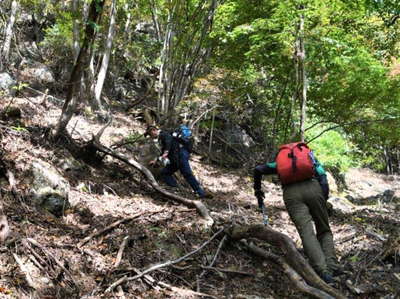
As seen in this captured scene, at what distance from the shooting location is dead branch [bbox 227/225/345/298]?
3636mm

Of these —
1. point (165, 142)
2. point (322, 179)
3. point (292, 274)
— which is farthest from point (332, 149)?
point (292, 274)

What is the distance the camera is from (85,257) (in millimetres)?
4012

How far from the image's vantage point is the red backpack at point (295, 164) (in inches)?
176

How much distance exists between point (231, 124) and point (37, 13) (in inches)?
513

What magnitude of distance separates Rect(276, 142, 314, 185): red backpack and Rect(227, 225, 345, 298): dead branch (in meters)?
0.71

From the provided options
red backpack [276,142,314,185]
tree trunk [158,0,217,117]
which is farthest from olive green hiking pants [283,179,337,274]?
→ tree trunk [158,0,217,117]

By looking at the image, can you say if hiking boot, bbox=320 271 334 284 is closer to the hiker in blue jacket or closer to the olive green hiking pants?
the olive green hiking pants

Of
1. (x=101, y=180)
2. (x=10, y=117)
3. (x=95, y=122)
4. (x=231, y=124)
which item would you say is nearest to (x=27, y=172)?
(x=101, y=180)

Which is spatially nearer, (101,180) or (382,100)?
(101,180)

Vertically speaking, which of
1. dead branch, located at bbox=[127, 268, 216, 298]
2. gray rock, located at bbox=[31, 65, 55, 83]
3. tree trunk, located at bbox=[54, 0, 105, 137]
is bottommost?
dead branch, located at bbox=[127, 268, 216, 298]

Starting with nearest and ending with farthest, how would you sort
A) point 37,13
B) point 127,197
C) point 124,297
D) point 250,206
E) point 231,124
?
point 124,297 < point 127,197 < point 250,206 < point 231,124 < point 37,13

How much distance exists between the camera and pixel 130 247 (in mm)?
4422

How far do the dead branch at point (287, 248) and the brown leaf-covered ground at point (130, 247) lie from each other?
0.23m

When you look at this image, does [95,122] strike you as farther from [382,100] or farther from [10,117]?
[382,100]
